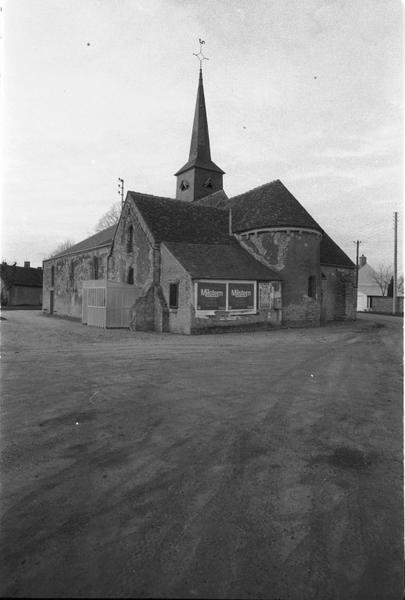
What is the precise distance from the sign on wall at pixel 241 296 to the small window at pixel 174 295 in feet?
9.55

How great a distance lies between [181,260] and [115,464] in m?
16.7

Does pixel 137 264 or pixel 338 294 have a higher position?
pixel 137 264

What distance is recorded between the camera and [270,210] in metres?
24.3

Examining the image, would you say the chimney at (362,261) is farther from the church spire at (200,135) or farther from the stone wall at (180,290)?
the stone wall at (180,290)

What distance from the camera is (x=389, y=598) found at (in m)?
2.45

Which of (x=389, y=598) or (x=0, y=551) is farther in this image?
(x=0, y=551)

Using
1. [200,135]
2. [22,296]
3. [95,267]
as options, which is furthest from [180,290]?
[22,296]

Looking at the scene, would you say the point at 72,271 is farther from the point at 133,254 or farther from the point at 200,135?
the point at 200,135

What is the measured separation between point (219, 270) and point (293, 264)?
5.32 metres

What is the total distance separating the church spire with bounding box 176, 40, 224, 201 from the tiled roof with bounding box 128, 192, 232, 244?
30.1 ft

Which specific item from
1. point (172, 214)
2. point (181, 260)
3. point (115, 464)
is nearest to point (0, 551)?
point (115, 464)

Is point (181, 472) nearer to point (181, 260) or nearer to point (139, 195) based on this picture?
point (181, 260)

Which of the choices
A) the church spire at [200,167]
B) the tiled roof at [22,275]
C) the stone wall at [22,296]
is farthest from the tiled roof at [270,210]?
the stone wall at [22,296]

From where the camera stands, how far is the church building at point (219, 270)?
66.6 ft
